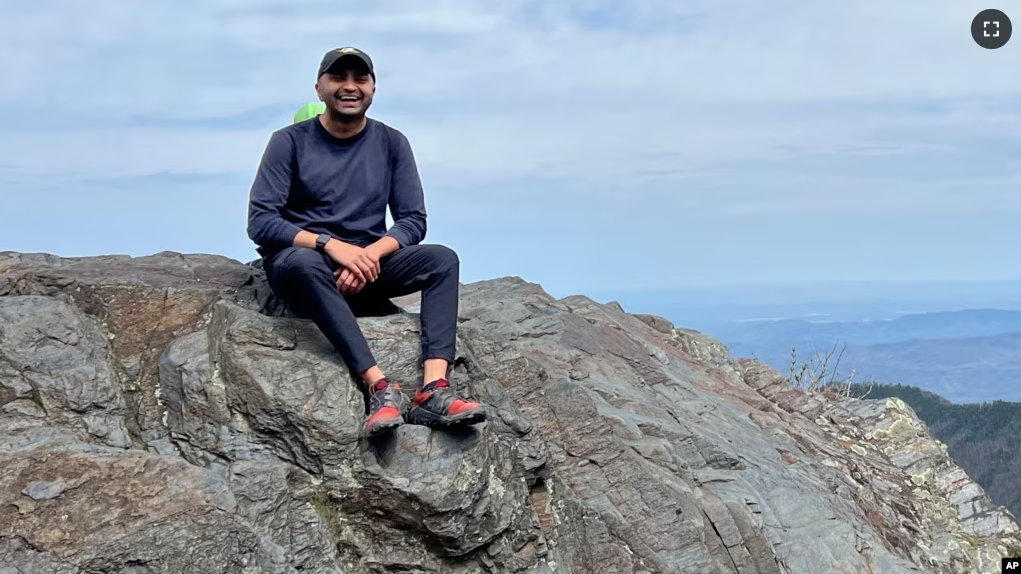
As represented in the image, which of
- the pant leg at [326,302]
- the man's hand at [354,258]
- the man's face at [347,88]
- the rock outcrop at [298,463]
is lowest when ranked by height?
the rock outcrop at [298,463]

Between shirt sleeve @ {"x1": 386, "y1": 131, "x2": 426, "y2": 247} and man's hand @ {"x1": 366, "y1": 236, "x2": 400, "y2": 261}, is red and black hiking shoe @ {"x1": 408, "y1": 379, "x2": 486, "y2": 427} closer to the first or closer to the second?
man's hand @ {"x1": 366, "y1": 236, "x2": 400, "y2": 261}

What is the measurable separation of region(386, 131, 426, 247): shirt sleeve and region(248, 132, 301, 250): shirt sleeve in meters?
0.98

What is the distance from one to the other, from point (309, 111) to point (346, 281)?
251 cm

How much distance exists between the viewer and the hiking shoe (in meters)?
7.10

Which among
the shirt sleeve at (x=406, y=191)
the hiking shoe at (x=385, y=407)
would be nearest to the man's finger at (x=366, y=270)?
the shirt sleeve at (x=406, y=191)

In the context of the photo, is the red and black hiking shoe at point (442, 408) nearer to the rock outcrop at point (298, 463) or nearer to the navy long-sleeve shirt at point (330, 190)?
the rock outcrop at point (298, 463)

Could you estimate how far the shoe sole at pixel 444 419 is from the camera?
731 cm

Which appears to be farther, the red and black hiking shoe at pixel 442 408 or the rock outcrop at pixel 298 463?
the red and black hiking shoe at pixel 442 408

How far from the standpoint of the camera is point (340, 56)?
7863mm

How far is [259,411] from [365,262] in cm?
152

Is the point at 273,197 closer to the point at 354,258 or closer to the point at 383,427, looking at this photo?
the point at 354,258

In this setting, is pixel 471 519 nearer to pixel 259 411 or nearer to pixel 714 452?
pixel 259 411

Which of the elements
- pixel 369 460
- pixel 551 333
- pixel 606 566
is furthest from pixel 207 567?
pixel 551 333

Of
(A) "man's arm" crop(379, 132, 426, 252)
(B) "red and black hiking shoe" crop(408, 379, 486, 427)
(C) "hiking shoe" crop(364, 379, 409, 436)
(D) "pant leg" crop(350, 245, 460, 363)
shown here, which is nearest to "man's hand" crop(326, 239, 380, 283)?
(D) "pant leg" crop(350, 245, 460, 363)
